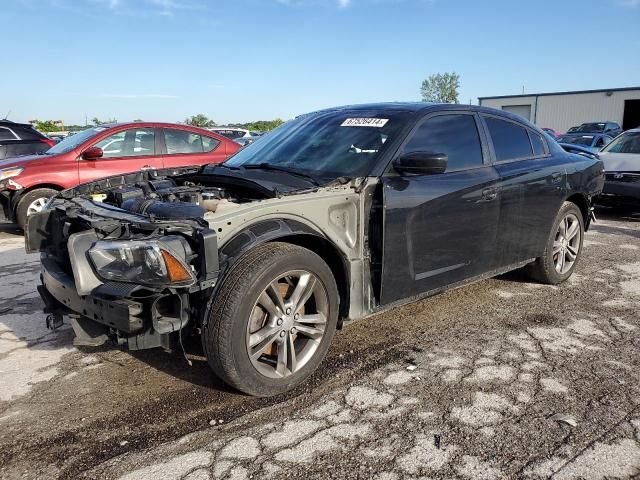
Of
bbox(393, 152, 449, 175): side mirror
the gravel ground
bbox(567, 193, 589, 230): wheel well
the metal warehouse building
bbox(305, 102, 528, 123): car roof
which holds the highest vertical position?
the metal warehouse building

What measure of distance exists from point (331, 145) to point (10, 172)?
5.65m

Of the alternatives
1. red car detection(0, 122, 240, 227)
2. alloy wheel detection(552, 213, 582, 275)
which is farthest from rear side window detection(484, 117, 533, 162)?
red car detection(0, 122, 240, 227)

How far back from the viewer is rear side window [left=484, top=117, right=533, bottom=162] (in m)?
4.46

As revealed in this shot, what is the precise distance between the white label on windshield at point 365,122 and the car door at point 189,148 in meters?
4.64

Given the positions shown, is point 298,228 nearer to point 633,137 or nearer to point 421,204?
point 421,204

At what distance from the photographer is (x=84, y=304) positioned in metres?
2.92

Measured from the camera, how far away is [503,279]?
18.0 feet

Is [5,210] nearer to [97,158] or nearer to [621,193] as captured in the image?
[97,158]

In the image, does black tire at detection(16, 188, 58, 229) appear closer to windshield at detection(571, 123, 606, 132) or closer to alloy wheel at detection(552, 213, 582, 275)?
alloy wheel at detection(552, 213, 582, 275)

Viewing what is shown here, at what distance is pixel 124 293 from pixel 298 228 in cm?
97

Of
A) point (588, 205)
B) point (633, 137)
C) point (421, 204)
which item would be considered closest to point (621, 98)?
point (633, 137)

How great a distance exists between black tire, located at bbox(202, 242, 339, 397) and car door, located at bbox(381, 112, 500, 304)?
0.66 m

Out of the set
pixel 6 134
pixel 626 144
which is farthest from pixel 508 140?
pixel 6 134

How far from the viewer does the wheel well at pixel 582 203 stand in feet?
17.5
